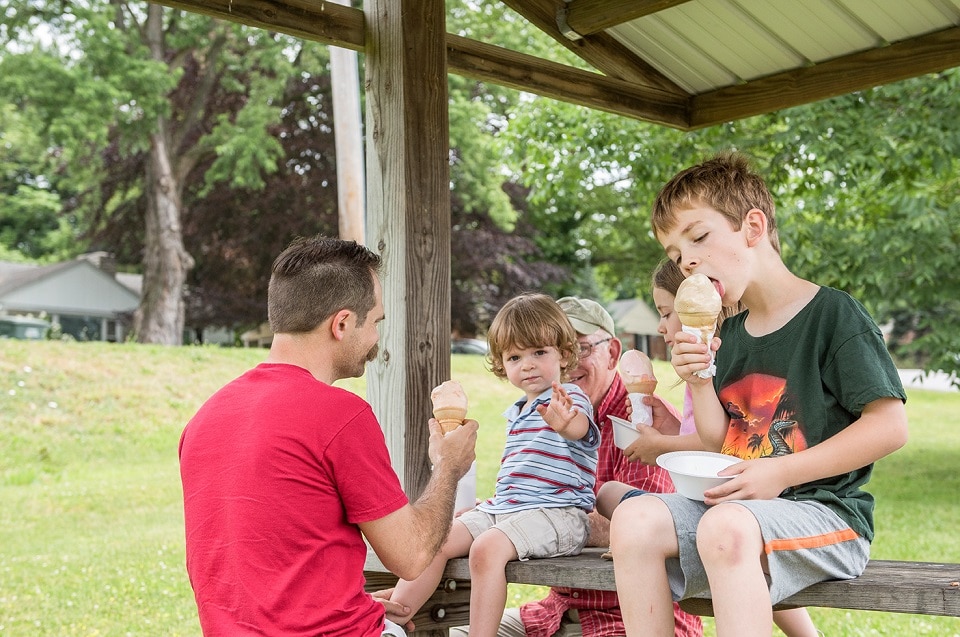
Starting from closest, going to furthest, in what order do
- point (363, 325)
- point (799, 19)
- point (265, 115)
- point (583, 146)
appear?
1. point (363, 325)
2. point (799, 19)
3. point (583, 146)
4. point (265, 115)

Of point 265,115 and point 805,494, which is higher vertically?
point 265,115

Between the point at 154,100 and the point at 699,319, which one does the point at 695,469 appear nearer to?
the point at 699,319

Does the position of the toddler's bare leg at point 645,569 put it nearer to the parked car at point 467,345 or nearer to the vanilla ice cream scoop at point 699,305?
the vanilla ice cream scoop at point 699,305

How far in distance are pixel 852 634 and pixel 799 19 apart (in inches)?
141

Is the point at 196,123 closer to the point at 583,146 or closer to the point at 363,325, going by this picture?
the point at 583,146

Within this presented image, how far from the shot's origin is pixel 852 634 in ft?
19.1

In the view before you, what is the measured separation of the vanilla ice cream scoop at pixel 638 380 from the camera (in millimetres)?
3271

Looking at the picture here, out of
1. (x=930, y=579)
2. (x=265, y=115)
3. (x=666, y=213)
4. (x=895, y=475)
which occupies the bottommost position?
(x=895, y=475)

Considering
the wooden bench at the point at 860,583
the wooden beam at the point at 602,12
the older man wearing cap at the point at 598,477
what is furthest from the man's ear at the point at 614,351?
the wooden beam at the point at 602,12

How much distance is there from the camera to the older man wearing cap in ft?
11.5

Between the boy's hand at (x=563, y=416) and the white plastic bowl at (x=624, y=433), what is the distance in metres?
0.10

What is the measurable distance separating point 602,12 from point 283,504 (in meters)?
2.65

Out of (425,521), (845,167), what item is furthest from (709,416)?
(845,167)

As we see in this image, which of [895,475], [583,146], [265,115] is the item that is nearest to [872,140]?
[583,146]
